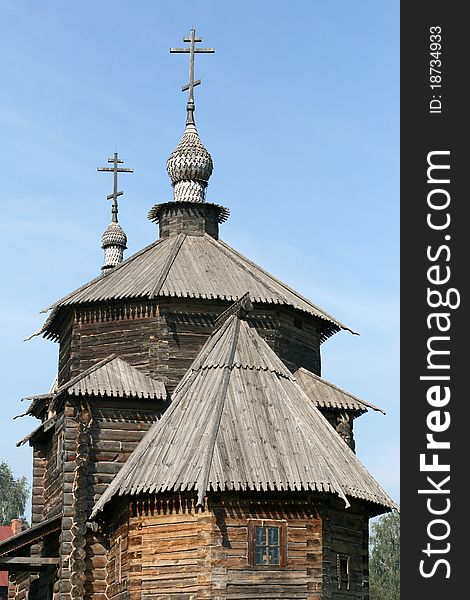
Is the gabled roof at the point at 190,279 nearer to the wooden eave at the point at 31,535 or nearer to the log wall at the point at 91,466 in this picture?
the log wall at the point at 91,466

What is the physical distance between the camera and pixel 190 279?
32.1 meters

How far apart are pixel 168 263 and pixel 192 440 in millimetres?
8310

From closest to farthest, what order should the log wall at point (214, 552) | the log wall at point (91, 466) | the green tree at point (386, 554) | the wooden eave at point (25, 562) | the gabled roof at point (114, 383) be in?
the log wall at point (214, 552) → the log wall at point (91, 466) → the gabled roof at point (114, 383) → the wooden eave at point (25, 562) → the green tree at point (386, 554)

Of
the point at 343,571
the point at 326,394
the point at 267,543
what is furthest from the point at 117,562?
the point at 326,394

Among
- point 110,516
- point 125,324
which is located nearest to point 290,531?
point 110,516

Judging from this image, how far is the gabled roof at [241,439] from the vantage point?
973 inches

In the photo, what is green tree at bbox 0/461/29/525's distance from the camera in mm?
87750

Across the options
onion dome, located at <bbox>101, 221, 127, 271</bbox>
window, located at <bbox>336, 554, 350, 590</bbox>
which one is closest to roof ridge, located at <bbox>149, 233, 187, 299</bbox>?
window, located at <bbox>336, 554, 350, 590</bbox>

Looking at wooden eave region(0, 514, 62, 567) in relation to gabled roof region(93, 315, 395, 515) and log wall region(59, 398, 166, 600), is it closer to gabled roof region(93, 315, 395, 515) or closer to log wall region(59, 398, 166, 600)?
log wall region(59, 398, 166, 600)

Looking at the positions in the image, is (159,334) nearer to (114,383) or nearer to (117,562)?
(114,383)

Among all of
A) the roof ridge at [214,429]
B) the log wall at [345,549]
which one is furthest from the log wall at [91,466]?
the log wall at [345,549]

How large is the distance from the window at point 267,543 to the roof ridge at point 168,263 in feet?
27.6

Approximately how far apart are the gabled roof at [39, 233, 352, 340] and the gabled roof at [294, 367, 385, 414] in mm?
2029

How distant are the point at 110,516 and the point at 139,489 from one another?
3.02m
